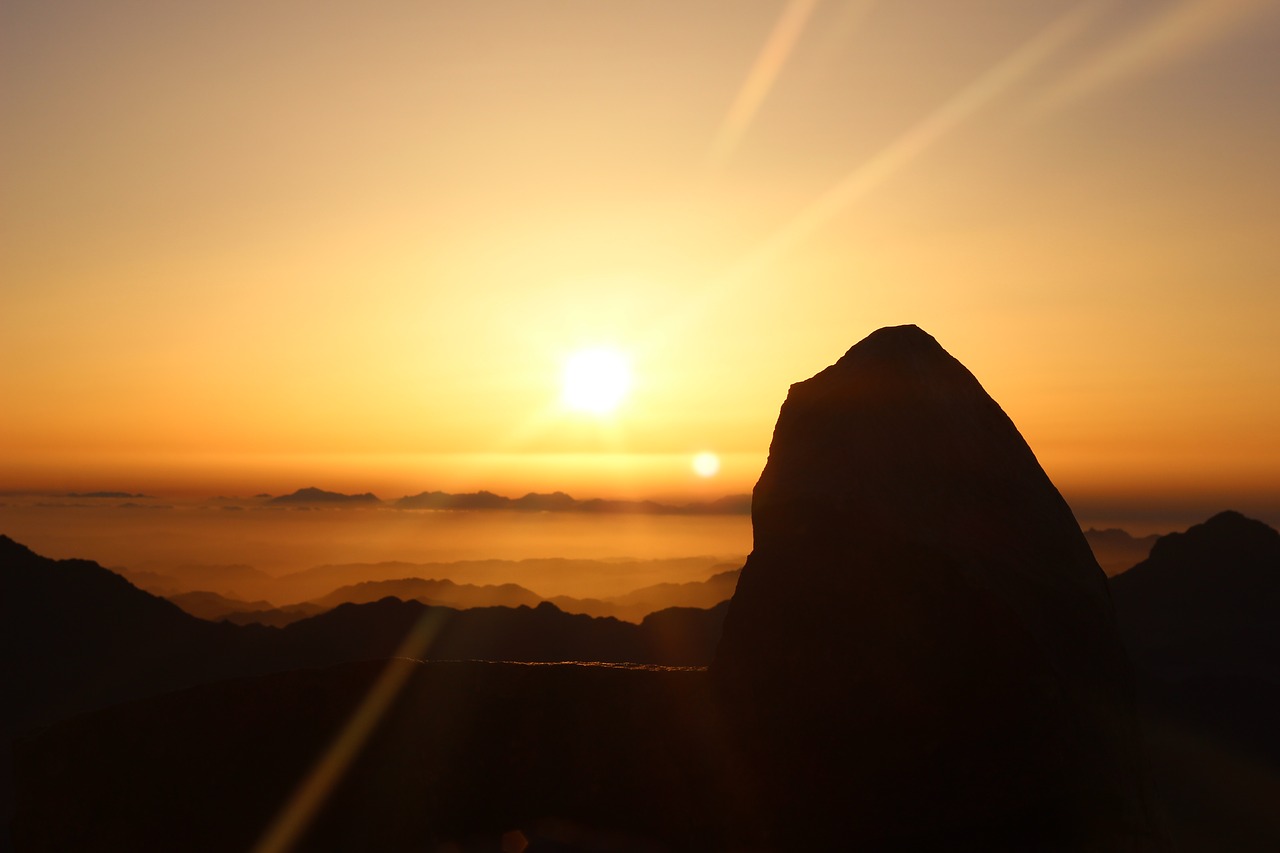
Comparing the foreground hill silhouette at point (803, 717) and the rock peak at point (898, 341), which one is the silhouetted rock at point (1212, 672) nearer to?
the foreground hill silhouette at point (803, 717)

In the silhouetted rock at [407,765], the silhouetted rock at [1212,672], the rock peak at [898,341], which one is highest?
the rock peak at [898,341]

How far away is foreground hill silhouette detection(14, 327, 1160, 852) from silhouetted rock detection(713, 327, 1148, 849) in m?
0.02

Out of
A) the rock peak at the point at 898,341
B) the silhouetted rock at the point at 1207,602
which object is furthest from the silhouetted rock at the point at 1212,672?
the rock peak at the point at 898,341

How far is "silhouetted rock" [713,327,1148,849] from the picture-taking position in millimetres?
8344

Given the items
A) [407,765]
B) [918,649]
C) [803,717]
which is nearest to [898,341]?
[918,649]

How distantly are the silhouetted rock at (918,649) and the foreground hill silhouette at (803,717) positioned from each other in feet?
0.07

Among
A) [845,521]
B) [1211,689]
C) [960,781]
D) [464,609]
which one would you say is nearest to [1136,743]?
[960,781]

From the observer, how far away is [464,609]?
156 ft

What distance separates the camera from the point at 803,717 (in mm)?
8711

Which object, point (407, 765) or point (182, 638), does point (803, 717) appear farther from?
point (182, 638)

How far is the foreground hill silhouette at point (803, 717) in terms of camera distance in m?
8.38

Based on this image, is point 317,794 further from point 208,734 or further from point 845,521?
point 845,521

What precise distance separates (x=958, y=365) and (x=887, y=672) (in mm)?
3433

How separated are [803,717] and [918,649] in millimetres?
1152
